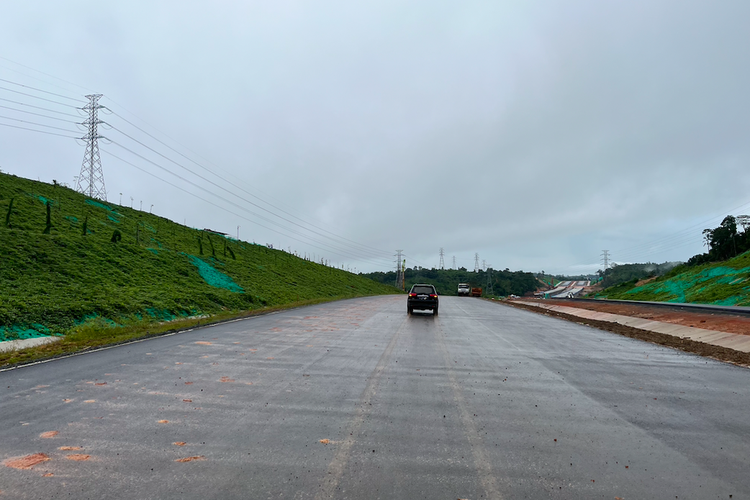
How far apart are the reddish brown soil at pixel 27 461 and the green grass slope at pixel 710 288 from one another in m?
41.9

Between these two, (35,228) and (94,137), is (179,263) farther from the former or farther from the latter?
(94,137)

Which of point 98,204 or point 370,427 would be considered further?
point 98,204

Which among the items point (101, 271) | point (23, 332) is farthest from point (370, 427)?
point (101, 271)

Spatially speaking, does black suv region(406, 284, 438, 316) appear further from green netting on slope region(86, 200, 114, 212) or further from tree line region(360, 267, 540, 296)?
tree line region(360, 267, 540, 296)

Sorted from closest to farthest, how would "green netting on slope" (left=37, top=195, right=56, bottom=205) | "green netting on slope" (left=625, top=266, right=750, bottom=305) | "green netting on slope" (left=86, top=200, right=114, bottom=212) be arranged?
"green netting on slope" (left=37, top=195, right=56, bottom=205) < "green netting on slope" (left=625, top=266, right=750, bottom=305) < "green netting on slope" (left=86, top=200, right=114, bottom=212)

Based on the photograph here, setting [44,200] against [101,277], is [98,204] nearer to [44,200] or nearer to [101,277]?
[44,200]

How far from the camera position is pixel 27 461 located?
4.11 metres

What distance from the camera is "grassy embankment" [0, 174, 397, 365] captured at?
44.6 ft

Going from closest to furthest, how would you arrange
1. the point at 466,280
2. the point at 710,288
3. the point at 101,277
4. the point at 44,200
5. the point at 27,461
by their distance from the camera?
the point at 27,461
the point at 101,277
the point at 44,200
the point at 710,288
the point at 466,280

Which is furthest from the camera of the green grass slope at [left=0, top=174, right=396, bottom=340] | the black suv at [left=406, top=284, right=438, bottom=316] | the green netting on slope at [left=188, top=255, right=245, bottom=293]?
the green netting on slope at [left=188, top=255, right=245, bottom=293]

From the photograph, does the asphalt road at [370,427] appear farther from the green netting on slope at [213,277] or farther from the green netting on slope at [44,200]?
the green netting on slope at [44,200]

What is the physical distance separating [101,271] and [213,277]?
1102cm

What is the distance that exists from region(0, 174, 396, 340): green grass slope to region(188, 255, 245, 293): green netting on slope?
0.13 meters

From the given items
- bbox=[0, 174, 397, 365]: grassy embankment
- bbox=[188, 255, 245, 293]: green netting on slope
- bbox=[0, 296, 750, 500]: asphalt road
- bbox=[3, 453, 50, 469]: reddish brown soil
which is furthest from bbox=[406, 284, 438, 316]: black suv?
bbox=[3, 453, 50, 469]: reddish brown soil
